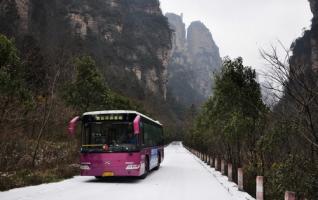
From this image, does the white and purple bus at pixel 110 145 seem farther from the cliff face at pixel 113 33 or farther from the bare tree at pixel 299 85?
the cliff face at pixel 113 33

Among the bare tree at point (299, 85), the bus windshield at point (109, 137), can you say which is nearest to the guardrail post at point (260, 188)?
the bare tree at point (299, 85)

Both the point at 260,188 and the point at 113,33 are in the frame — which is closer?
the point at 260,188

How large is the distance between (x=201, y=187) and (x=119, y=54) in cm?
13842

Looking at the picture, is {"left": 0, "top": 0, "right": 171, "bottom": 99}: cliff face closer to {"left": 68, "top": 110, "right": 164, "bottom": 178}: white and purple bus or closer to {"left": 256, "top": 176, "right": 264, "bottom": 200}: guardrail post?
{"left": 68, "top": 110, "right": 164, "bottom": 178}: white and purple bus

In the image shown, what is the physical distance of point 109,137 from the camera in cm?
1590

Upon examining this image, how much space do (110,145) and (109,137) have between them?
1.10 feet

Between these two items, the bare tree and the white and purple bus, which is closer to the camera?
the bare tree

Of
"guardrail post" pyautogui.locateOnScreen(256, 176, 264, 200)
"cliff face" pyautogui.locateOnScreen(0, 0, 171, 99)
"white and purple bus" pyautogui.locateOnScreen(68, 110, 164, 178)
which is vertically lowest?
"guardrail post" pyautogui.locateOnScreen(256, 176, 264, 200)

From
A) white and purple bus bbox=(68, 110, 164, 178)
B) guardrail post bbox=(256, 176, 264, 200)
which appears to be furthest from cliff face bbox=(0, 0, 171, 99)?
guardrail post bbox=(256, 176, 264, 200)

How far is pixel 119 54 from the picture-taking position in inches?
5910

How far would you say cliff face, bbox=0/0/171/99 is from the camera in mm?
96438

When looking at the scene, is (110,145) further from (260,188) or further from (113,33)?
(113,33)

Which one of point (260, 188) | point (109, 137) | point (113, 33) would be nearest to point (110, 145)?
point (109, 137)

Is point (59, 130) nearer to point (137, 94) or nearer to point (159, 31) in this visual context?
point (137, 94)
